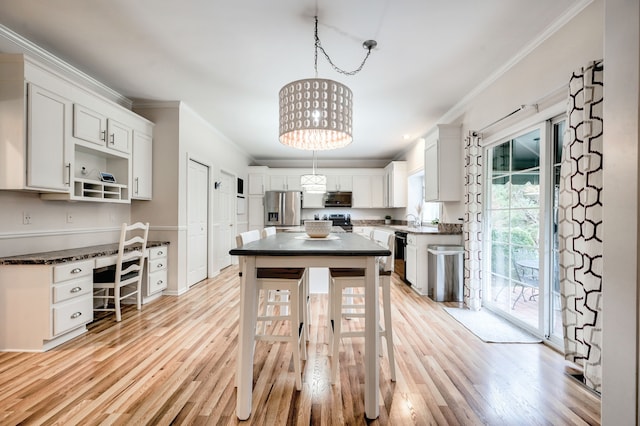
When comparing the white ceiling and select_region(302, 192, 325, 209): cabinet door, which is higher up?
the white ceiling

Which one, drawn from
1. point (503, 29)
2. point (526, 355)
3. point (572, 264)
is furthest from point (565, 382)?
point (503, 29)

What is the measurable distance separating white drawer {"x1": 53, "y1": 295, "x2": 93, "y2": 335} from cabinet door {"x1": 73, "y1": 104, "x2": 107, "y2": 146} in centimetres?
155

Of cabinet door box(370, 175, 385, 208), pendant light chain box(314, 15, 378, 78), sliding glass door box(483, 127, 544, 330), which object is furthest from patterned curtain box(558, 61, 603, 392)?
cabinet door box(370, 175, 385, 208)

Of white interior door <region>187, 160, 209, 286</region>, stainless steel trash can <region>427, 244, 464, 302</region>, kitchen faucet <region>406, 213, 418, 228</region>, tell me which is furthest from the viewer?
kitchen faucet <region>406, 213, 418, 228</region>

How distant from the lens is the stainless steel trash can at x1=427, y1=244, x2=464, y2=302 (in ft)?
12.7

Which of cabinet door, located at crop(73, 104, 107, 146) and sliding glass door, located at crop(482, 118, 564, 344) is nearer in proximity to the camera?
sliding glass door, located at crop(482, 118, 564, 344)

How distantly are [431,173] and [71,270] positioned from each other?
4.30 m

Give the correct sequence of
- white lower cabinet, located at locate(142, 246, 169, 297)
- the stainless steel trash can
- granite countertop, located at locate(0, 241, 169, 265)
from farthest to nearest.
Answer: the stainless steel trash can, white lower cabinet, located at locate(142, 246, 169, 297), granite countertop, located at locate(0, 241, 169, 265)

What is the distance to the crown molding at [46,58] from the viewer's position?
2457mm

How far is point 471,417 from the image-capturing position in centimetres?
162

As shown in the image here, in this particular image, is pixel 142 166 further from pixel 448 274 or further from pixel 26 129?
pixel 448 274

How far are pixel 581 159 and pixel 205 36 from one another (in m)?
2.92

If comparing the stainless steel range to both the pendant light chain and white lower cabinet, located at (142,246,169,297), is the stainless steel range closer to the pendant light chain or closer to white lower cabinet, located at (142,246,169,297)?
white lower cabinet, located at (142,246,169,297)

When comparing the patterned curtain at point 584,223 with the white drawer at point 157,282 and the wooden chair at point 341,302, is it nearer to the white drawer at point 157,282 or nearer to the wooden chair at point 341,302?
the wooden chair at point 341,302
